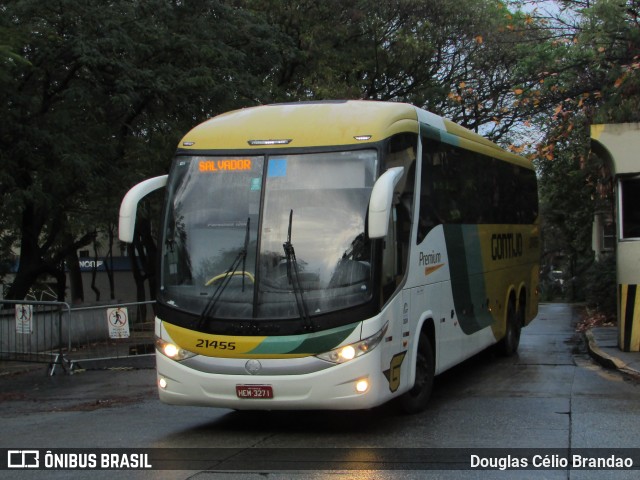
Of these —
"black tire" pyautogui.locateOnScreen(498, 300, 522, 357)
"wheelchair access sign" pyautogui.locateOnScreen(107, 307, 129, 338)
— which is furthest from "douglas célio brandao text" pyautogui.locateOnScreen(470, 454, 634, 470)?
"wheelchair access sign" pyautogui.locateOnScreen(107, 307, 129, 338)

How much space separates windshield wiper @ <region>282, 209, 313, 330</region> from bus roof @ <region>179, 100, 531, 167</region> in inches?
40.6

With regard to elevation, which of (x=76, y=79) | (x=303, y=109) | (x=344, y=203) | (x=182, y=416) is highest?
(x=76, y=79)

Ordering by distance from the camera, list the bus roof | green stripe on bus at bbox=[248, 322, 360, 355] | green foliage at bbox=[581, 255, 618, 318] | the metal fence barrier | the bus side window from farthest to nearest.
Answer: green foliage at bbox=[581, 255, 618, 318]
the metal fence barrier
the bus roof
the bus side window
green stripe on bus at bbox=[248, 322, 360, 355]

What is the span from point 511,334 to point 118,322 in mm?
7389

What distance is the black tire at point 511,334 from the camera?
47.9 feet

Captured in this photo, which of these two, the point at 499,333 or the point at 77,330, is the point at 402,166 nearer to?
the point at 499,333

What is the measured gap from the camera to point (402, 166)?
903cm

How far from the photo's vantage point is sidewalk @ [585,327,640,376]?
41.7 feet

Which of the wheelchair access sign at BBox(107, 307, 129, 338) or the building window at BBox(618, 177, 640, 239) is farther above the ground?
the building window at BBox(618, 177, 640, 239)

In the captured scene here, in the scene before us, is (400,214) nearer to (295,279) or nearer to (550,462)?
(295,279)

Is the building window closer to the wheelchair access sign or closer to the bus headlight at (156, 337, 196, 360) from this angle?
the bus headlight at (156, 337, 196, 360)

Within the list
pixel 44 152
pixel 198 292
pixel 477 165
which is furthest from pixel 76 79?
pixel 198 292

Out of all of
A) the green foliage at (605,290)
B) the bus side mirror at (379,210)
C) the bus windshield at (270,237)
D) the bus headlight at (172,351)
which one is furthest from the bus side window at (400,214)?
the green foliage at (605,290)

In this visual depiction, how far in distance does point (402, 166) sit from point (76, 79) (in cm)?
1154
